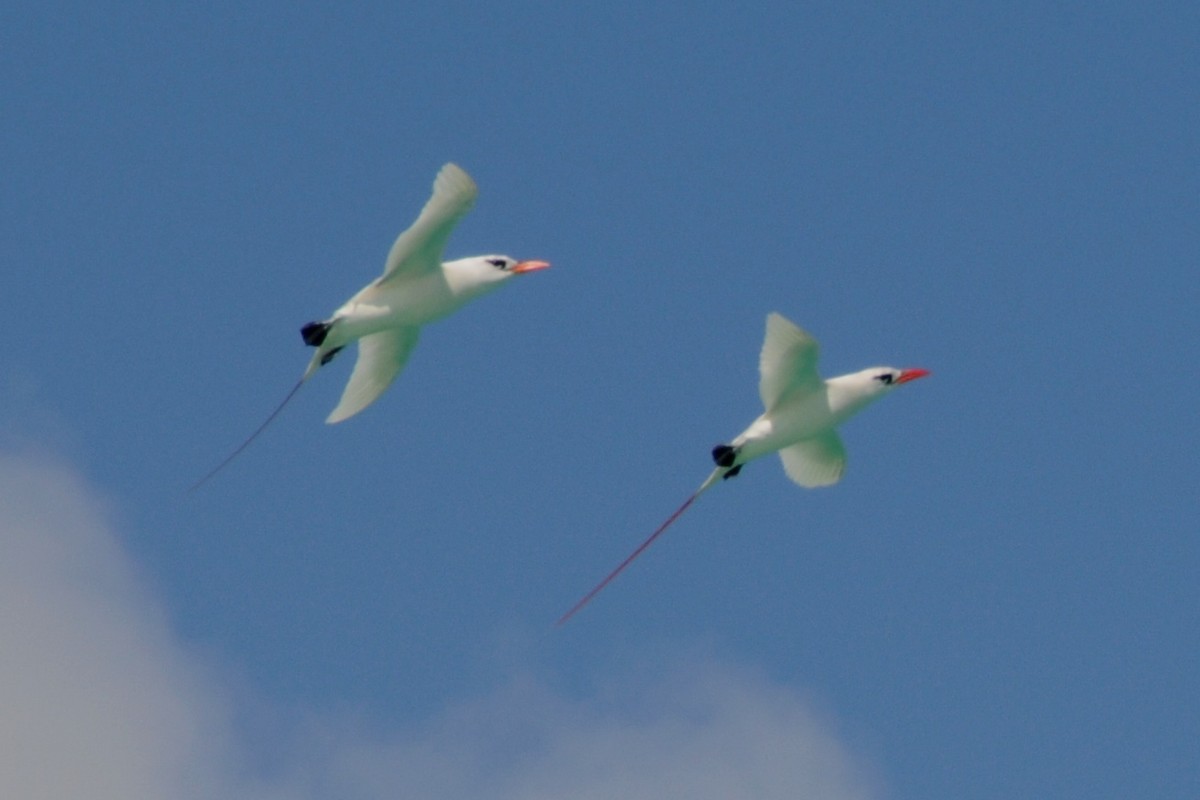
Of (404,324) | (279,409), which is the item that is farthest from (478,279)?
(279,409)

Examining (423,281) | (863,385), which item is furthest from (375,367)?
(863,385)

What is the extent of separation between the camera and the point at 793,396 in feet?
123

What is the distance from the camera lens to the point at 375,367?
39594mm

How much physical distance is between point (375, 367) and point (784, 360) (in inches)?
235

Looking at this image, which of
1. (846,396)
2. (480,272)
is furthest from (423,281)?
(846,396)

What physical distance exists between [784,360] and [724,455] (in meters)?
1.43

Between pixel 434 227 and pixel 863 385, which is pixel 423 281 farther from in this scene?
pixel 863 385

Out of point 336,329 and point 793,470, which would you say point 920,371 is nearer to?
point 793,470

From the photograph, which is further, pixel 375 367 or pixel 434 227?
pixel 375 367

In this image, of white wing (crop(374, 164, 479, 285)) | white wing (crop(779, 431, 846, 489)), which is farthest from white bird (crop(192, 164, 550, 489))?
white wing (crop(779, 431, 846, 489))

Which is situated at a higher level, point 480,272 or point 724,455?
point 480,272

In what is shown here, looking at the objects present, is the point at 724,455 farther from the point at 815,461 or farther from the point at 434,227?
the point at 434,227

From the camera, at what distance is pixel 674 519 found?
36719mm

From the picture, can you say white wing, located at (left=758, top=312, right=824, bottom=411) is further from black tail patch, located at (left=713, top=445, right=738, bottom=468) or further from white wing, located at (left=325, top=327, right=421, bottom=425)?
white wing, located at (left=325, top=327, right=421, bottom=425)
